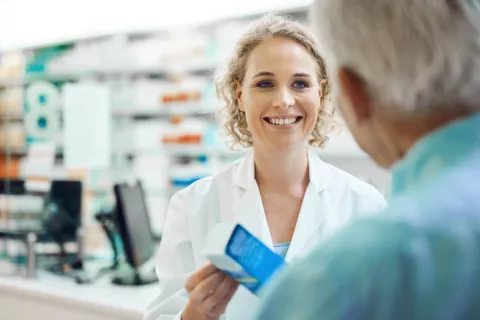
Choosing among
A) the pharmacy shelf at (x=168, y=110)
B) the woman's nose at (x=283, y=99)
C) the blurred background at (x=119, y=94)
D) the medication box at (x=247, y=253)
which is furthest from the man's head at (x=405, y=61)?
the pharmacy shelf at (x=168, y=110)

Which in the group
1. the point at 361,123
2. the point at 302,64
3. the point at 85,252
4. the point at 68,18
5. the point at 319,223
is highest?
the point at 68,18

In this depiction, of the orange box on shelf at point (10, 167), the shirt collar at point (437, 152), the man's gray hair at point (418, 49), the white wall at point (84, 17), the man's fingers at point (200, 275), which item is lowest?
the man's fingers at point (200, 275)

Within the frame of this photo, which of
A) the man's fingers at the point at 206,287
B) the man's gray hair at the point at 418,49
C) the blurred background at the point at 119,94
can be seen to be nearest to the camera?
the man's gray hair at the point at 418,49

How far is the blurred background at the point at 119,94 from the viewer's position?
171 inches

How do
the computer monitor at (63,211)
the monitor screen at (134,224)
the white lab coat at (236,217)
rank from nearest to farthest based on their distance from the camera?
1. the white lab coat at (236,217)
2. the monitor screen at (134,224)
3. the computer monitor at (63,211)

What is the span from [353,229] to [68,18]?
196 inches

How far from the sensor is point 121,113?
203 inches

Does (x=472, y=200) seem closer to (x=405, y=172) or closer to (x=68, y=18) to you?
(x=405, y=172)

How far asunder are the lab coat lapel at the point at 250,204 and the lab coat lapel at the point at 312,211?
0.08 m

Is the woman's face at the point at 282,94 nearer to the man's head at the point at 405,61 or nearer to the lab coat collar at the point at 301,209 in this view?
the lab coat collar at the point at 301,209

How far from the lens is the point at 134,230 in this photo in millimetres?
2920

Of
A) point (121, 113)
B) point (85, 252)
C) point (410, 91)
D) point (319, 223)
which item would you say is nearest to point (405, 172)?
point (410, 91)

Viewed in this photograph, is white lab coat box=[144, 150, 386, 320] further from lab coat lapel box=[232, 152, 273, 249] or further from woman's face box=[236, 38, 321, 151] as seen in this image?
woman's face box=[236, 38, 321, 151]

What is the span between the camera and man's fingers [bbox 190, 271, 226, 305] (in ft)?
3.91
